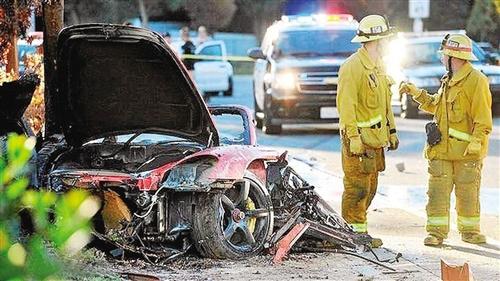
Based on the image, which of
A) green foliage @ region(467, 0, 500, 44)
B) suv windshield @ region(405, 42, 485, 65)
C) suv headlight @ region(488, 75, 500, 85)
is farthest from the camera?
green foliage @ region(467, 0, 500, 44)

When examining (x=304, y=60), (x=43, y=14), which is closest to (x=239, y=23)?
(x=304, y=60)

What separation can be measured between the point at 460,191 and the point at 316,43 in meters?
11.1

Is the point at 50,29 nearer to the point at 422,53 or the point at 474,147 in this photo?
the point at 474,147

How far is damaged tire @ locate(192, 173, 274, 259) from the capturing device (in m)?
6.58

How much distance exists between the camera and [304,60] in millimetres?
Result: 19062

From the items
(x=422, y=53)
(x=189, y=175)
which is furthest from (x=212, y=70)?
(x=189, y=175)

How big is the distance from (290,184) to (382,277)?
4.12 ft

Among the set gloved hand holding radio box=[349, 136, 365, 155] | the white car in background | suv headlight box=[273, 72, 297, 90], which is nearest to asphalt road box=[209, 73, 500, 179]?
suv headlight box=[273, 72, 297, 90]

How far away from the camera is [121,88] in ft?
23.3

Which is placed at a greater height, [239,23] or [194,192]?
[194,192]

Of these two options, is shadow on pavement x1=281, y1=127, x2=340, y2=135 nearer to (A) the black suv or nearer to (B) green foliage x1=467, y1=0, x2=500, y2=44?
(A) the black suv

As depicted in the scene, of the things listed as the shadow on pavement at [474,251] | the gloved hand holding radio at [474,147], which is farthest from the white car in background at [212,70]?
the shadow on pavement at [474,251]

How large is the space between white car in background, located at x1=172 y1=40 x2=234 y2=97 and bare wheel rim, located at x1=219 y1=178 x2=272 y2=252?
2312 cm

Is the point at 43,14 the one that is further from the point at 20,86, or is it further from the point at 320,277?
the point at 320,277
